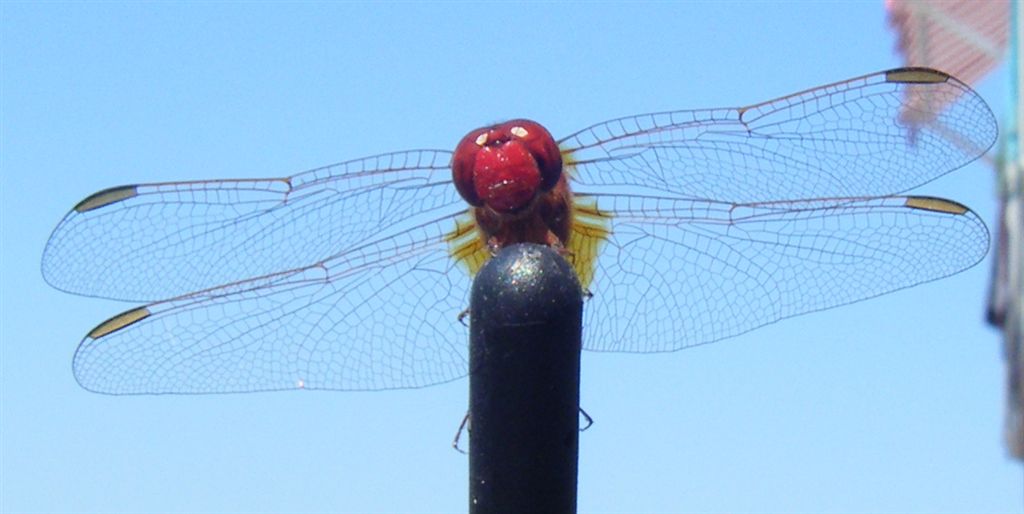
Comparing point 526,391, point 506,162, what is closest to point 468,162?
point 506,162

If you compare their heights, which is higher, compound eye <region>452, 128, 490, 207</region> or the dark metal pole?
compound eye <region>452, 128, 490, 207</region>

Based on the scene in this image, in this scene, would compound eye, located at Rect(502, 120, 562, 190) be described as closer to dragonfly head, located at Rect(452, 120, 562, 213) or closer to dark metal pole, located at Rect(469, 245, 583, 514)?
dragonfly head, located at Rect(452, 120, 562, 213)

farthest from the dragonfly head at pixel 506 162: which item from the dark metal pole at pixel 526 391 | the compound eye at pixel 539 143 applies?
the dark metal pole at pixel 526 391

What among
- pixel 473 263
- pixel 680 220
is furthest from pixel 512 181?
pixel 680 220

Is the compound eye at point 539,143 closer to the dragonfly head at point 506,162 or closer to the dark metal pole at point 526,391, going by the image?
the dragonfly head at point 506,162

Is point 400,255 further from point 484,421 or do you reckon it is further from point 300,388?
point 484,421

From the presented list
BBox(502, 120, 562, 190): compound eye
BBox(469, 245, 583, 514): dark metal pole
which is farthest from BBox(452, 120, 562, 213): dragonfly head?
BBox(469, 245, 583, 514): dark metal pole

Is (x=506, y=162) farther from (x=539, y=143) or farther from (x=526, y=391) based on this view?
(x=526, y=391)

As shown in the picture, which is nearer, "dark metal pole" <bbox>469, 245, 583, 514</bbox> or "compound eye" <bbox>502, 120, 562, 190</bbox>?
"dark metal pole" <bbox>469, 245, 583, 514</bbox>
